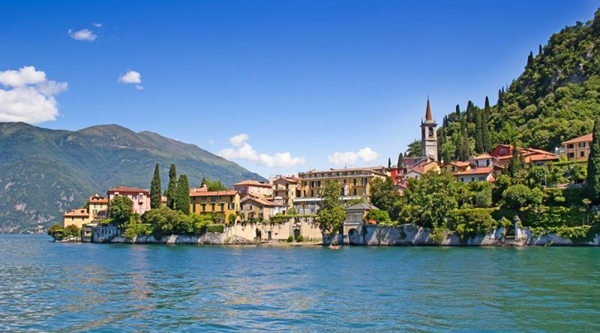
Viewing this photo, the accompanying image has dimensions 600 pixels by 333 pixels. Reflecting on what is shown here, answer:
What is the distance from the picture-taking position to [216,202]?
3460 inches

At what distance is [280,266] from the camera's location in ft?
137

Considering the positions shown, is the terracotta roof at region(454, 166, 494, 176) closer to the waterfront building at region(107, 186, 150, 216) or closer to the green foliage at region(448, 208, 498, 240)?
the green foliage at region(448, 208, 498, 240)

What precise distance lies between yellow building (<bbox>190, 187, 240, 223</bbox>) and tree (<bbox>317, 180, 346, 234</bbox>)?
52.2ft

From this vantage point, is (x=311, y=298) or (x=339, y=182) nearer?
(x=311, y=298)

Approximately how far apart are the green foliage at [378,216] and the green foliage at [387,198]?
6.05ft

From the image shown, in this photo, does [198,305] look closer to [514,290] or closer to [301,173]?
[514,290]

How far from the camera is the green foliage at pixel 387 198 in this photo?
7431cm

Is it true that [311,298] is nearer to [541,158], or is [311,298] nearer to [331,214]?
[331,214]

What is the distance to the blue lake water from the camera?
64.6ft

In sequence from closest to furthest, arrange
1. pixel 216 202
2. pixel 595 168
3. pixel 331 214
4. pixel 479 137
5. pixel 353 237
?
pixel 595 168
pixel 353 237
pixel 331 214
pixel 216 202
pixel 479 137

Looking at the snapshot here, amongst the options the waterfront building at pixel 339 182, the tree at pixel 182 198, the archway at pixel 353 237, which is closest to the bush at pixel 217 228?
the tree at pixel 182 198

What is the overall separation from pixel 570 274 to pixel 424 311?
14.3 m

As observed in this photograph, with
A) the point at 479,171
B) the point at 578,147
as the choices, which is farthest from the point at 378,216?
the point at 578,147

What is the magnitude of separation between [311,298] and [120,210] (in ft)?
223
